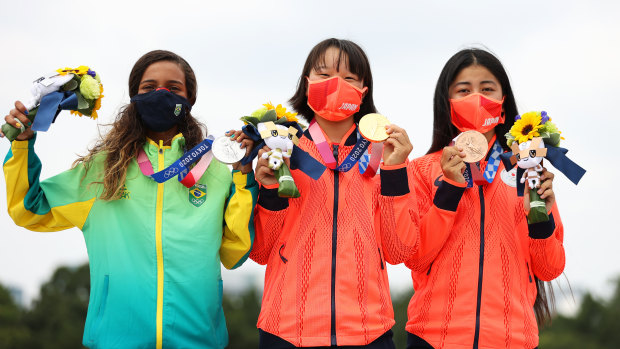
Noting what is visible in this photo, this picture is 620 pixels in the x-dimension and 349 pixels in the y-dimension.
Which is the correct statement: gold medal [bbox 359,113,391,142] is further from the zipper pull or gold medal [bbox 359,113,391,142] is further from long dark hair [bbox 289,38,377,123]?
long dark hair [bbox 289,38,377,123]

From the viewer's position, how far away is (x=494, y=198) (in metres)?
5.46

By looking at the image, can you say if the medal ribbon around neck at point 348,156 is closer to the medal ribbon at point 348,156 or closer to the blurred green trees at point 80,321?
the medal ribbon at point 348,156

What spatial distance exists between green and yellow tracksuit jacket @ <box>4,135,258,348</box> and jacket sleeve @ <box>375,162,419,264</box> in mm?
910

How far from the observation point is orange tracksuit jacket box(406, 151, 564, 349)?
5.15 m

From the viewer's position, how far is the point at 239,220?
192 inches

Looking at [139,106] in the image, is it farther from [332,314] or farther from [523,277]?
[523,277]

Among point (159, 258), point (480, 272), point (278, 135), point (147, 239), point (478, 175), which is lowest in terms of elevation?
point (480, 272)

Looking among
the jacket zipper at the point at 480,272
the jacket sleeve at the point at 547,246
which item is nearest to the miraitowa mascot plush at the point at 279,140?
the jacket zipper at the point at 480,272

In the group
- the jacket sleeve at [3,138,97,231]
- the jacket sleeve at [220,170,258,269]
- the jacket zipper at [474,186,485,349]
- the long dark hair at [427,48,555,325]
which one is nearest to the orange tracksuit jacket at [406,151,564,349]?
the jacket zipper at [474,186,485,349]

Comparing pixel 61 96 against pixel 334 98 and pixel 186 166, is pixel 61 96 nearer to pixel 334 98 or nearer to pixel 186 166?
pixel 186 166

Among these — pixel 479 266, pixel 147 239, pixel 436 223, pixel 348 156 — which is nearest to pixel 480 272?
pixel 479 266

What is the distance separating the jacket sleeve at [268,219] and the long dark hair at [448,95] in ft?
5.09

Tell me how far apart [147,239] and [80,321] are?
29.3m

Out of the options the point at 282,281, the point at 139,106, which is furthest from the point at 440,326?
the point at 139,106
